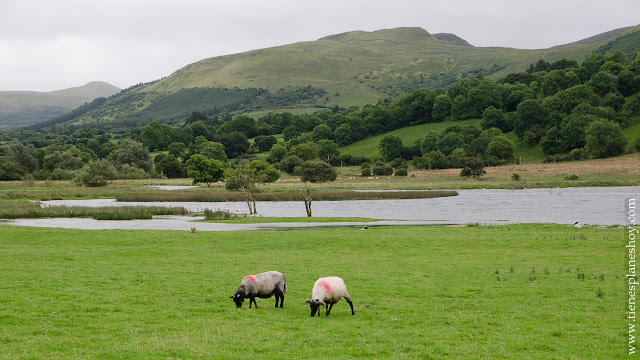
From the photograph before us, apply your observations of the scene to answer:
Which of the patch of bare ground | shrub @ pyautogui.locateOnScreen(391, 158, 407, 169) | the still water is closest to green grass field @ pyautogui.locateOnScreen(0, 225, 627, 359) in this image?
the still water

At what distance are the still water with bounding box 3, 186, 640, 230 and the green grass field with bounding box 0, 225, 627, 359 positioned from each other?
56.3 ft

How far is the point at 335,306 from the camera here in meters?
16.9

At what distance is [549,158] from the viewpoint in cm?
13288

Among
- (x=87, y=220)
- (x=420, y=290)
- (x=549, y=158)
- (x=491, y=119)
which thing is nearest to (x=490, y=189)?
(x=549, y=158)

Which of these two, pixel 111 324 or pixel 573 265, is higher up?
pixel 111 324

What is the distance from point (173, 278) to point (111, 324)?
7.59m

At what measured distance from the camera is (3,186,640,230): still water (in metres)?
50.7

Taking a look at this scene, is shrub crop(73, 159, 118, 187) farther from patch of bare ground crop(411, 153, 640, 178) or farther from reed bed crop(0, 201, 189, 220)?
patch of bare ground crop(411, 153, 640, 178)

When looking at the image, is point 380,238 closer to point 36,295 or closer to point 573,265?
point 573,265

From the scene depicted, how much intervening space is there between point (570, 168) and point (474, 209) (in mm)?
63722

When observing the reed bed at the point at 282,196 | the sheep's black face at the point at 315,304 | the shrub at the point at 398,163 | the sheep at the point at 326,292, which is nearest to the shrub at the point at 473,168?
the shrub at the point at 398,163

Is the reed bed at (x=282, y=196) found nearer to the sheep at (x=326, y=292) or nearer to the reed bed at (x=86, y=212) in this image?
the reed bed at (x=86, y=212)

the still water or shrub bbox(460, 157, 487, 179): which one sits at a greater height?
shrub bbox(460, 157, 487, 179)

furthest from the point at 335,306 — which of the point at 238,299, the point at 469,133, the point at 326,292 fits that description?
the point at 469,133
